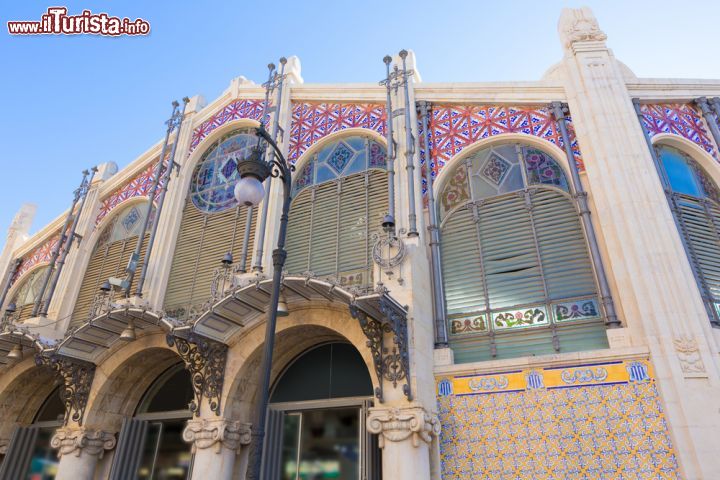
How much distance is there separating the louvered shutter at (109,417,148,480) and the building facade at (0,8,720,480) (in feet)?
0.15

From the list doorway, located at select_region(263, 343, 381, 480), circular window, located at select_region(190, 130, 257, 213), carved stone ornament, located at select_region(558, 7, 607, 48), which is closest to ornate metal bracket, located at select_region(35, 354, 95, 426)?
doorway, located at select_region(263, 343, 381, 480)

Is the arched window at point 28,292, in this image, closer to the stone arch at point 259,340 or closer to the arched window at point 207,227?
the arched window at point 207,227

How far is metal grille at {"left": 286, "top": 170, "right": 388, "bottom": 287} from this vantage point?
11.0 metres

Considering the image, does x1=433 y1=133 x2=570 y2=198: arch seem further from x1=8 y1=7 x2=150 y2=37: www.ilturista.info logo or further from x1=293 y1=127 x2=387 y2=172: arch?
x1=8 y1=7 x2=150 y2=37: www.ilturista.info logo

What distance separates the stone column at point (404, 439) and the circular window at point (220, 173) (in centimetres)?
817

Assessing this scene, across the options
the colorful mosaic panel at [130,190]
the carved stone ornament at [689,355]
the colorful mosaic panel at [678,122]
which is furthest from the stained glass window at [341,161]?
the carved stone ornament at [689,355]

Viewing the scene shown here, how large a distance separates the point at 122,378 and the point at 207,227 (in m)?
4.43

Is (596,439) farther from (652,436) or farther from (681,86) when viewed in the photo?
(681,86)

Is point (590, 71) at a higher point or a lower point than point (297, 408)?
higher

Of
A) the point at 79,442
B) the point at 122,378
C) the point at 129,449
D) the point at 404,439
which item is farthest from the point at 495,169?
the point at 79,442

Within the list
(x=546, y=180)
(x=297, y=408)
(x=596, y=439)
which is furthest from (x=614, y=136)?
(x=297, y=408)

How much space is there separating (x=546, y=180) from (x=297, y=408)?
23.7ft

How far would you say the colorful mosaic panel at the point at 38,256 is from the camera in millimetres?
16859

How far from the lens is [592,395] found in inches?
304
